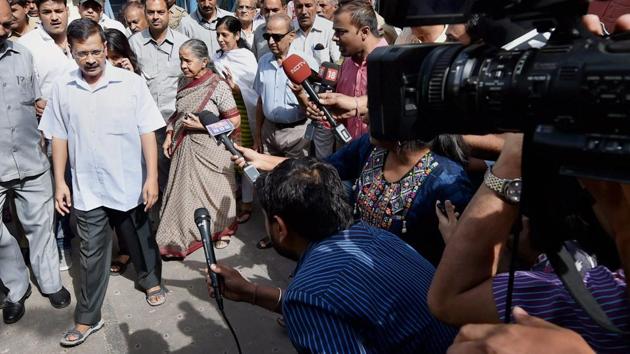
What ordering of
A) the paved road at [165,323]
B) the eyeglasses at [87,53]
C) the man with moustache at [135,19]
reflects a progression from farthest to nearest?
1. the man with moustache at [135,19]
2. the paved road at [165,323]
3. the eyeglasses at [87,53]

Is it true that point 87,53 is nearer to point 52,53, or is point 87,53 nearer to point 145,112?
point 145,112

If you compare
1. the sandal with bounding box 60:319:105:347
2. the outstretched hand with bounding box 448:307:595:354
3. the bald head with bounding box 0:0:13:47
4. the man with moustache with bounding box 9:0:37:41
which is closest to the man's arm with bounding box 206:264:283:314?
the outstretched hand with bounding box 448:307:595:354

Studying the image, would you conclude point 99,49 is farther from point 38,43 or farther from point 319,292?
point 319,292

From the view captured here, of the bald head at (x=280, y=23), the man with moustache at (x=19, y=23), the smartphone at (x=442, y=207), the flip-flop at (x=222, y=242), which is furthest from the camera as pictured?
the man with moustache at (x=19, y=23)

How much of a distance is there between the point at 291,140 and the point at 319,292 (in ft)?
8.45

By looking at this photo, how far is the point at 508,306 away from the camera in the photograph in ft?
3.18

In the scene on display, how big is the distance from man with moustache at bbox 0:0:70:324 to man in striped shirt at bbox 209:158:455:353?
1810mm

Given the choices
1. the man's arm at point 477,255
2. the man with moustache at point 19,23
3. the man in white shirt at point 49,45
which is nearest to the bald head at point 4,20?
the man in white shirt at point 49,45

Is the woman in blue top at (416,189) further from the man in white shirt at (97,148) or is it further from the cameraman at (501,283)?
the man in white shirt at (97,148)

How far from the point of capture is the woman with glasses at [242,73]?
166 inches

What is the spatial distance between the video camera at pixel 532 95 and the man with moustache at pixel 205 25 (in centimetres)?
404

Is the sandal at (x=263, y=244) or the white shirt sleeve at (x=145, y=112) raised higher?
the white shirt sleeve at (x=145, y=112)

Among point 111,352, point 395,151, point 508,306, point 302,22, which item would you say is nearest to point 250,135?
point 302,22

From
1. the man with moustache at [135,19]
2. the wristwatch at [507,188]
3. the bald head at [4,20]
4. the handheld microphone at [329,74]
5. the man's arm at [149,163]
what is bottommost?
the man's arm at [149,163]
